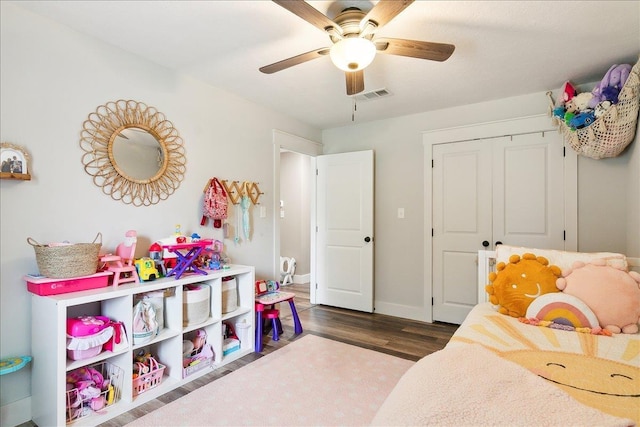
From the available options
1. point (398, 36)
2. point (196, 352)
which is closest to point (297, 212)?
point (196, 352)

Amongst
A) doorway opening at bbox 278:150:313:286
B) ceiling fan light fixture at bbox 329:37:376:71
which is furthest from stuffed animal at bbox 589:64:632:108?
doorway opening at bbox 278:150:313:286

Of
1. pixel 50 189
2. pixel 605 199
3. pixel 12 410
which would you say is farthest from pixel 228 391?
pixel 605 199

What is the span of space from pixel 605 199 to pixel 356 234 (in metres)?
2.36

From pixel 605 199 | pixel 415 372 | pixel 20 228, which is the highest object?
pixel 605 199

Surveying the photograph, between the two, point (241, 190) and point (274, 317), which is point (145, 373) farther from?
point (241, 190)

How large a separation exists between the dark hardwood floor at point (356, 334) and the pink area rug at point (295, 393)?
4.1 inches

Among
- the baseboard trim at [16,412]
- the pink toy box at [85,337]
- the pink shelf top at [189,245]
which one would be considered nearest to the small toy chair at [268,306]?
the pink shelf top at [189,245]

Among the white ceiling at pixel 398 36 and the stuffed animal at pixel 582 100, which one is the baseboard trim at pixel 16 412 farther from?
the stuffed animal at pixel 582 100

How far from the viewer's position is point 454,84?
9.39ft

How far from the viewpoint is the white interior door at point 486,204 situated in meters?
3.01

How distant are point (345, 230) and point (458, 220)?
4.30 ft

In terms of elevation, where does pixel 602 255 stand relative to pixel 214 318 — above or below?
above

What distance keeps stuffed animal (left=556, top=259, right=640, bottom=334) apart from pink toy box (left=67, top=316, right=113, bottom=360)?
2624mm

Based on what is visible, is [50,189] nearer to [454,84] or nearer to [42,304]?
[42,304]
